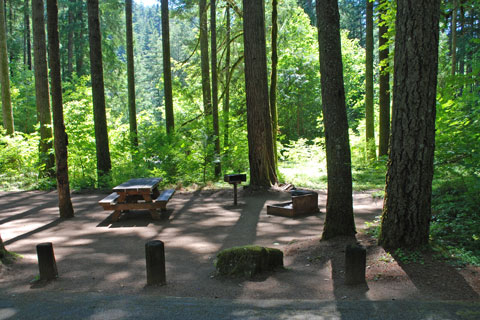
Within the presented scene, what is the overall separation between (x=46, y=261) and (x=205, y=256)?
240 centimetres

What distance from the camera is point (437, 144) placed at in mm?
7059

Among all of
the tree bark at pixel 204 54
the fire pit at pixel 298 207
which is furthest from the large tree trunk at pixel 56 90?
the tree bark at pixel 204 54

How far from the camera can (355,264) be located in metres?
4.52

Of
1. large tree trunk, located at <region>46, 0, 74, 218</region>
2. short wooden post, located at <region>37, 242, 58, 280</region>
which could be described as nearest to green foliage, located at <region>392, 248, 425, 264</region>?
short wooden post, located at <region>37, 242, 58, 280</region>

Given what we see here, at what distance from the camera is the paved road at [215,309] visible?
12.3 ft

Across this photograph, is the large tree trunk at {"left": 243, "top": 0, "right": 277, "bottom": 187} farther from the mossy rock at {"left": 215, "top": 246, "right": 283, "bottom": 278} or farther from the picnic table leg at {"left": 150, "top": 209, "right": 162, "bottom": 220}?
the mossy rock at {"left": 215, "top": 246, "right": 283, "bottom": 278}

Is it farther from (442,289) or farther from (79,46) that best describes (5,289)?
(79,46)

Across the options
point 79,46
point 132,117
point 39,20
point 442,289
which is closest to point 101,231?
point 442,289

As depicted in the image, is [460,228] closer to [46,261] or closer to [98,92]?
[46,261]

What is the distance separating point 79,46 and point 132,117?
54.4ft

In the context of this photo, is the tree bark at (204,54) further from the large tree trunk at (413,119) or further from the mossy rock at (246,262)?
the large tree trunk at (413,119)

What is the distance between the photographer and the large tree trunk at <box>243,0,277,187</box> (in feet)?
41.5

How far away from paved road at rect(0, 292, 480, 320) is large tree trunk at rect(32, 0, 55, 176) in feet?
32.5

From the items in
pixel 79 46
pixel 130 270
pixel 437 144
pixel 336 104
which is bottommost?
pixel 130 270
